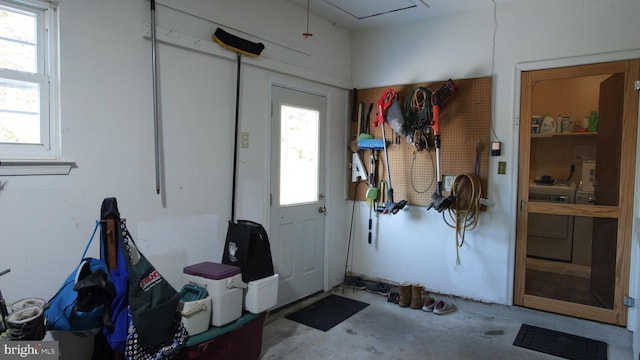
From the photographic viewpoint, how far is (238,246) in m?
2.79

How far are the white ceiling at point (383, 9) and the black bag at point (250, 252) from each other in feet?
7.03

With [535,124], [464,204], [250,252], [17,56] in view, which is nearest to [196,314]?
[250,252]

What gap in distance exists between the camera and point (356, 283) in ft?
14.1

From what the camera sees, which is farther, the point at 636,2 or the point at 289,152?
the point at 289,152

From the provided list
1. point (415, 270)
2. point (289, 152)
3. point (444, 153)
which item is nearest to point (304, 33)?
point (289, 152)

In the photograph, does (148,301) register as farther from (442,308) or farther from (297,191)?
(442,308)

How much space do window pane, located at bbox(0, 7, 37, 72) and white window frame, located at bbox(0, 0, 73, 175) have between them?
3 cm

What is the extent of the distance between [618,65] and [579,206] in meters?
1.15

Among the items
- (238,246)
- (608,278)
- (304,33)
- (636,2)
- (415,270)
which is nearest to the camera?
(238,246)

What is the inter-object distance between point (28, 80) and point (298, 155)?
7.28 ft

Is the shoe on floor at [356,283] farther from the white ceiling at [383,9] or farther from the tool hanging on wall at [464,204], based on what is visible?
the white ceiling at [383,9]

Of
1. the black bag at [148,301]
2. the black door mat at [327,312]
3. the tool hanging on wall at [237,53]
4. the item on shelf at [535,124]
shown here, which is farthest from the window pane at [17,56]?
the item on shelf at [535,124]

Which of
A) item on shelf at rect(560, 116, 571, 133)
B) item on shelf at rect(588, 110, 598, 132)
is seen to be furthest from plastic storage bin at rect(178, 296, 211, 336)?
item on shelf at rect(588, 110, 598, 132)

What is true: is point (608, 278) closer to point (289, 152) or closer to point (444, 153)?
point (444, 153)
